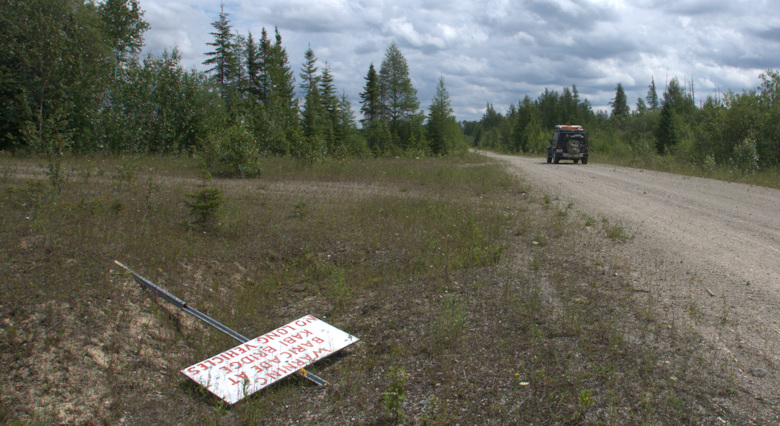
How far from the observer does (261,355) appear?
459 cm

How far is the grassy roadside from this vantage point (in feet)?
12.0

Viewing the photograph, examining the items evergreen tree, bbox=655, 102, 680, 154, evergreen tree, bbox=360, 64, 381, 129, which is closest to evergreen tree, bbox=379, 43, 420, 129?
evergreen tree, bbox=360, 64, 381, 129

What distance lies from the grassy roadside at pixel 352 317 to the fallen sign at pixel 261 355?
0.11 metres

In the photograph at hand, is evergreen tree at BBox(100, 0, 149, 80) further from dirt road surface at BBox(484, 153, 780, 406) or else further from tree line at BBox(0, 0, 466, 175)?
dirt road surface at BBox(484, 153, 780, 406)

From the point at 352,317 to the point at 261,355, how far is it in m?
1.30

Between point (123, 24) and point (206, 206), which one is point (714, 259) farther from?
point (123, 24)

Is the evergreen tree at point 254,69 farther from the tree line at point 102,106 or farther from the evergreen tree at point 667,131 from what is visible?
the evergreen tree at point 667,131

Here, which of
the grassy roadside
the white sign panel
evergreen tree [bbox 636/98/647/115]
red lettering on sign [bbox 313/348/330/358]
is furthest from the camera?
evergreen tree [bbox 636/98/647/115]

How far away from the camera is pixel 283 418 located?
12.3ft

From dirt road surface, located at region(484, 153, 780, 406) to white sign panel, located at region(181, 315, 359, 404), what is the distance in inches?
137

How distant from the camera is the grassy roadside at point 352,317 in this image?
367cm

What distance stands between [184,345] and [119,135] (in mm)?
18074

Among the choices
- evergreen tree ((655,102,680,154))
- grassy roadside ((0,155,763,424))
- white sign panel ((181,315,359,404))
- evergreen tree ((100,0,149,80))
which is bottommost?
white sign panel ((181,315,359,404))

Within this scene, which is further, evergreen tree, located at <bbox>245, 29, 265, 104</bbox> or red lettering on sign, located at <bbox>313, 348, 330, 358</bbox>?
evergreen tree, located at <bbox>245, 29, 265, 104</bbox>
